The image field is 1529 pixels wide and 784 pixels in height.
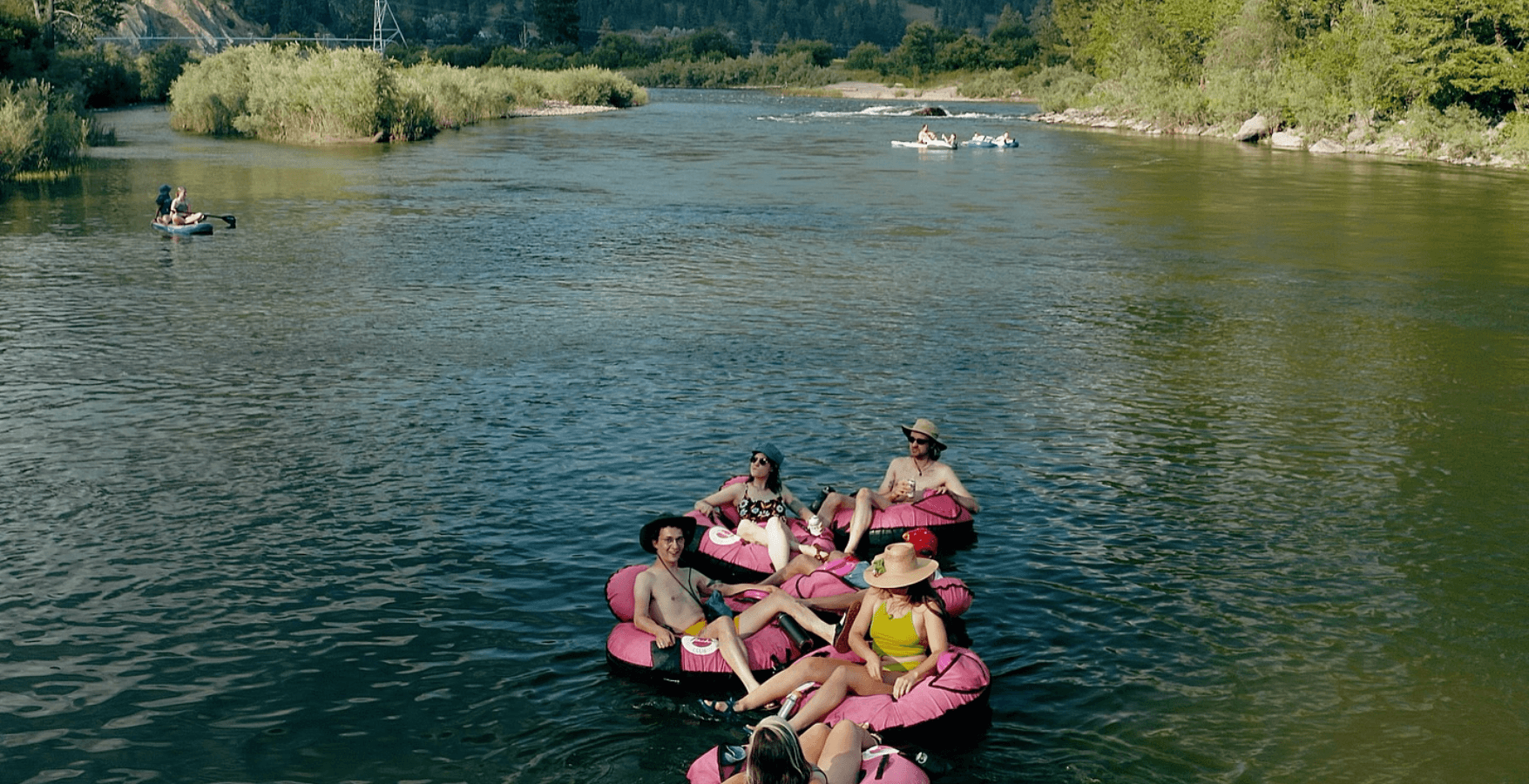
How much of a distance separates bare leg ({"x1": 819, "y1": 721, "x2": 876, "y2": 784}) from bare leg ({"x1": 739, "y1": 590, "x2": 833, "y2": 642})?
7.21ft

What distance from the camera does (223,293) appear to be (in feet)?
98.3

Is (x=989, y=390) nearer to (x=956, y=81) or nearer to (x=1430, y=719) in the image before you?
(x=1430, y=719)

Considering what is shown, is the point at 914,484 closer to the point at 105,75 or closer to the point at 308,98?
the point at 308,98

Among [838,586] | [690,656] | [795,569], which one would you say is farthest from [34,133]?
[690,656]

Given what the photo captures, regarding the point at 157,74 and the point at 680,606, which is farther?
the point at 157,74

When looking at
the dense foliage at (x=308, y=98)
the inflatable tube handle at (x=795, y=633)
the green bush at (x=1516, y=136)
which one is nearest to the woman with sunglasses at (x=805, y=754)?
the inflatable tube handle at (x=795, y=633)

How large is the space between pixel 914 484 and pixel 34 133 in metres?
48.2

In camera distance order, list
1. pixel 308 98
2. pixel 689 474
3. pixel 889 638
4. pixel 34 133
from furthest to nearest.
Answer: pixel 308 98 < pixel 34 133 < pixel 689 474 < pixel 889 638

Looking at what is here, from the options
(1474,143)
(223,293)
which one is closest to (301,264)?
(223,293)

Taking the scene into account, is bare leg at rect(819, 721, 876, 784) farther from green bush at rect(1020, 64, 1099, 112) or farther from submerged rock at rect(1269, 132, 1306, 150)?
green bush at rect(1020, 64, 1099, 112)

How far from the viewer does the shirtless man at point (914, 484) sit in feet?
50.0

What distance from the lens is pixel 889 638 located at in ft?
37.0

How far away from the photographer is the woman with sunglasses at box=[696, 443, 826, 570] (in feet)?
46.7

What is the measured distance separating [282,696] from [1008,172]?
181 ft
